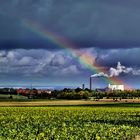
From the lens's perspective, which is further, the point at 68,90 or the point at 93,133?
the point at 68,90

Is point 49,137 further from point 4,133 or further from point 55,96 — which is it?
point 55,96

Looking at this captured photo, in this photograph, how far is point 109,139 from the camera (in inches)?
1114

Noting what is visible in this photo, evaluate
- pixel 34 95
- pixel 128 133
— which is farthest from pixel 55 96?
pixel 128 133

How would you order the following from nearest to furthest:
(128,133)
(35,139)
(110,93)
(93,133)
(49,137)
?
(35,139) < (49,137) < (93,133) < (128,133) < (110,93)

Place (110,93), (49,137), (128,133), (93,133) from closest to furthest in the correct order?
1. (49,137)
2. (93,133)
3. (128,133)
4. (110,93)

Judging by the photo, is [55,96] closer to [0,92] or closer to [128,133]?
[0,92]

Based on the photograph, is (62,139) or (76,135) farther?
(76,135)

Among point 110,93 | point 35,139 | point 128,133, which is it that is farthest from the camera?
point 110,93

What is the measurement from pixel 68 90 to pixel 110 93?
61.7 feet

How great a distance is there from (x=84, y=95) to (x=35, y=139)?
150807 millimetres

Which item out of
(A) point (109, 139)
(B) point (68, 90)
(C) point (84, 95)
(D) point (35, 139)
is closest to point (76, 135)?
(A) point (109, 139)

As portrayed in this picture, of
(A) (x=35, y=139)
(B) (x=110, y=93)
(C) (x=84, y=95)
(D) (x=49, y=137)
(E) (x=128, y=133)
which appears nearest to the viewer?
(A) (x=35, y=139)

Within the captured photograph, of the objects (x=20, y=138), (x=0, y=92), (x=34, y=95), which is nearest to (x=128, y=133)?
(x=20, y=138)

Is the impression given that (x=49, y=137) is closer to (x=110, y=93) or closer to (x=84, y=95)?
(x=84, y=95)
